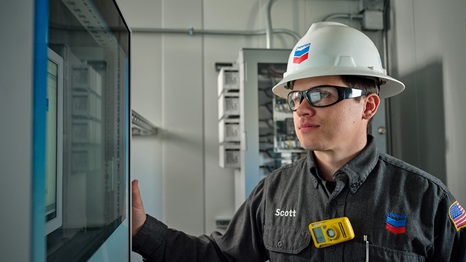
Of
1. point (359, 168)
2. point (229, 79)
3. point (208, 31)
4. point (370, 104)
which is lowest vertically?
point (359, 168)

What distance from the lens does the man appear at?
1083 millimetres

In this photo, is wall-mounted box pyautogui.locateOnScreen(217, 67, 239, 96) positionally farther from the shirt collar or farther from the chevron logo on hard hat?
the shirt collar

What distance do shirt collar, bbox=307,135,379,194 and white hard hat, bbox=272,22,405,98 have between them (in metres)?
0.24

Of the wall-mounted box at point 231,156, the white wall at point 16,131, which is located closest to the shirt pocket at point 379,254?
the white wall at point 16,131

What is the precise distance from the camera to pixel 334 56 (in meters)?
1.21

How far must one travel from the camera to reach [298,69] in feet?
4.12

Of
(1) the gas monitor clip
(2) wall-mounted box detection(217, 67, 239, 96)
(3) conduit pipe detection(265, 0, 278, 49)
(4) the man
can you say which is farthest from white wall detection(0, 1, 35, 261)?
(3) conduit pipe detection(265, 0, 278, 49)

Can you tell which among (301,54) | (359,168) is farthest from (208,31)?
(359,168)

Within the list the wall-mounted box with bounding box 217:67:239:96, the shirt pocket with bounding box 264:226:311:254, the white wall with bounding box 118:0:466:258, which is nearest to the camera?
the shirt pocket with bounding box 264:226:311:254

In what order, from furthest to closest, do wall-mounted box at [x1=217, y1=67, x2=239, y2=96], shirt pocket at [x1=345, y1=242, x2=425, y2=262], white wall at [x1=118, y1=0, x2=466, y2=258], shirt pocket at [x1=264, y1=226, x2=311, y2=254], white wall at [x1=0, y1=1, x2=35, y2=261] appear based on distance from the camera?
1. white wall at [x1=118, y1=0, x2=466, y2=258]
2. wall-mounted box at [x1=217, y1=67, x2=239, y2=96]
3. shirt pocket at [x1=264, y1=226, x2=311, y2=254]
4. shirt pocket at [x1=345, y1=242, x2=425, y2=262]
5. white wall at [x1=0, y1=1, x2=35, y2=261]

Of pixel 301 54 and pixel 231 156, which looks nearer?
pixel 301 54

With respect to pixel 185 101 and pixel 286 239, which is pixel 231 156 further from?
pixel 286 239

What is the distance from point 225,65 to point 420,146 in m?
1.45

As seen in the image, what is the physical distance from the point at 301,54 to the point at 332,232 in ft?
1.86
